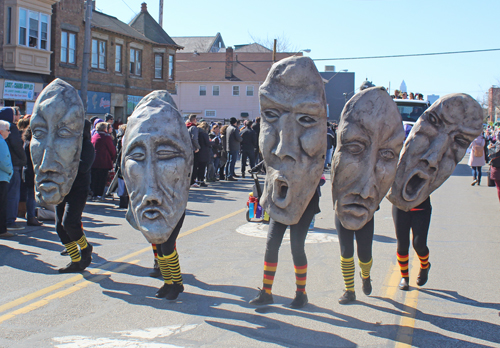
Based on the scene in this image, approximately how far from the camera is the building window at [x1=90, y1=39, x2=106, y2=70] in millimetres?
30122

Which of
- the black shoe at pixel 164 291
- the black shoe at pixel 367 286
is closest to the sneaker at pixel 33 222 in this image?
the black shoe at pixel 164 291

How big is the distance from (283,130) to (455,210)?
8085mm

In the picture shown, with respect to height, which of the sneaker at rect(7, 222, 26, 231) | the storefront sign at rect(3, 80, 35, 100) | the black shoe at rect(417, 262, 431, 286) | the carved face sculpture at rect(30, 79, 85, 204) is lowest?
the sneaker at rect(7, 222, 26, 231)

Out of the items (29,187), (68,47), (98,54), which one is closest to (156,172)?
(29,187)

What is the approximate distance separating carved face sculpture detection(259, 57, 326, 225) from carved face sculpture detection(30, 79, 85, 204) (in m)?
2.37

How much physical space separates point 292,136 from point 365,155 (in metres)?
0.73

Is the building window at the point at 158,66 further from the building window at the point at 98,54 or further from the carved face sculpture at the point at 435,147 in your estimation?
the carved face sculpture at the point at 435,147

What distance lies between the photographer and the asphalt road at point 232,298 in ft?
14.2

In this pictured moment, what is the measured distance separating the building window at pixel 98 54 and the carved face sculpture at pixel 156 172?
88.3 feet

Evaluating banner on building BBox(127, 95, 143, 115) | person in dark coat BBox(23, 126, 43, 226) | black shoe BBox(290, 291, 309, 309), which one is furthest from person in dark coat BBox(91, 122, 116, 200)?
banner on building BBox(127, 95, 143, 115)

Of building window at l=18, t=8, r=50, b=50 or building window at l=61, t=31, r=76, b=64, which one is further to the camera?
building window at l=61, t=31, r=76, b=64

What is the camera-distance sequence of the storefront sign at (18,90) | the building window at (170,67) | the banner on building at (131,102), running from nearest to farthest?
the storefront sign at (18,90)
the banner on building at (131,102)
the building window at (170,67)

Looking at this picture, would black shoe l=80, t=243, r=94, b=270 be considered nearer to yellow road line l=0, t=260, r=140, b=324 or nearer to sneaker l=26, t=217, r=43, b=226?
yellow road line l=0, t=260, r=140, b=324

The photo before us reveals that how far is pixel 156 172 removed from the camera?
4.90 meters
